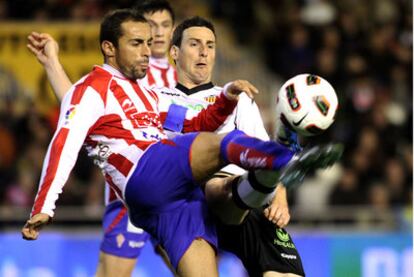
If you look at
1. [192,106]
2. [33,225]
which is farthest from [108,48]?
[33,225]

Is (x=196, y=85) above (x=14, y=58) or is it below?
above

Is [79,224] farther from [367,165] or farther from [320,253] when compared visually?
[367,165]

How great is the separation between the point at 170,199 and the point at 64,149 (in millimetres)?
634

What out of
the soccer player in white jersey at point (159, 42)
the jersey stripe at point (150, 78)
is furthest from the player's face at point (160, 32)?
the jersey stripe at point (150, 78)

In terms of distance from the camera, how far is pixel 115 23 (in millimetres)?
6211

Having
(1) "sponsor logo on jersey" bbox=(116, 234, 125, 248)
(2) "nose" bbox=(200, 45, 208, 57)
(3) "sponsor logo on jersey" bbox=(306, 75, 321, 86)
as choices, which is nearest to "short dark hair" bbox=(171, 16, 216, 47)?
(2) "nose" bbox=(200, 45, 208, 57)

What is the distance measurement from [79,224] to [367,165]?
319 cm

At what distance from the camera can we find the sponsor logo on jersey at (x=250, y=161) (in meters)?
5.30

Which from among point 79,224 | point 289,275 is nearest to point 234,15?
Answer: point 79,224

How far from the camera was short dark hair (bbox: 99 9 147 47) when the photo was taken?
6195 mm

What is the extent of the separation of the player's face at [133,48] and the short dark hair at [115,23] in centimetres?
2

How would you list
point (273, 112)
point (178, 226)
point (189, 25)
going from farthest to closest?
point (273, 112) → point (189, 25) → point (178, 226)

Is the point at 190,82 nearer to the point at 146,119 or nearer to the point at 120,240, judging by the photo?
the point at 146,119

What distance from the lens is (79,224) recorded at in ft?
34.9
